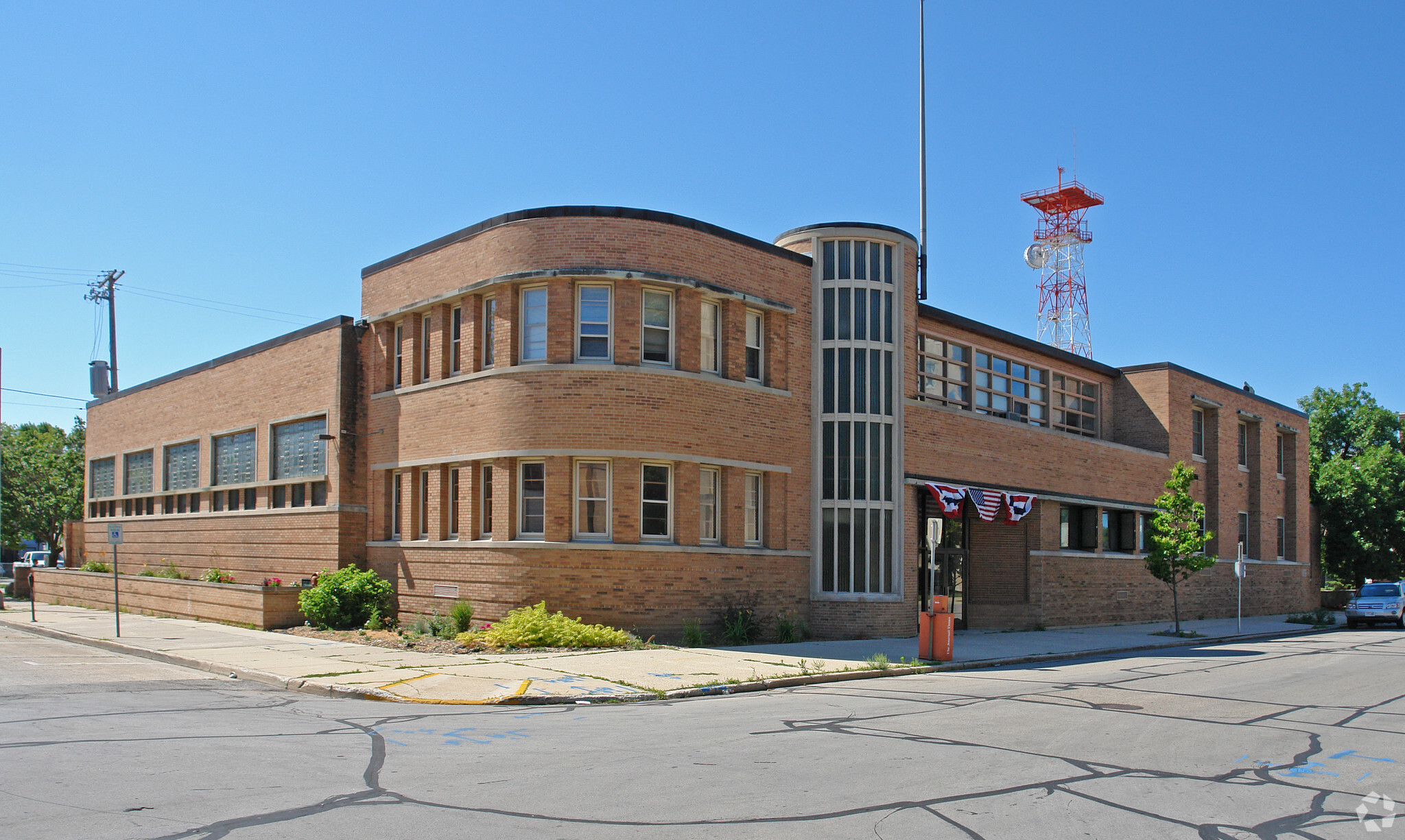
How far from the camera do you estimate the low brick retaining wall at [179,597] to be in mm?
22656

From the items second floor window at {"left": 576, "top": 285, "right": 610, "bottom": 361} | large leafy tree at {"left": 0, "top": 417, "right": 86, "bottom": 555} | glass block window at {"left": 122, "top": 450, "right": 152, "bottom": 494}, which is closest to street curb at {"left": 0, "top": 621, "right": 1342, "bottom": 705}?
second floor window at {"left": 576, "top": 285, "right": 610, "bottom": 361}

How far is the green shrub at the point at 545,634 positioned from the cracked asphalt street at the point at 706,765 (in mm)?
4776

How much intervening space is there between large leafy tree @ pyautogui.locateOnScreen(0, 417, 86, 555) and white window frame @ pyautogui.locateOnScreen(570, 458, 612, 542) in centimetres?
4251

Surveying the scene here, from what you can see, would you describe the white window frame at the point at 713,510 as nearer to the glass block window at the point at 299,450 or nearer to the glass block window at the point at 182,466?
the glass block window at the point at 299,450

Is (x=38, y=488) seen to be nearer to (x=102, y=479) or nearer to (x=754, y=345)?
(x=102, y=479)

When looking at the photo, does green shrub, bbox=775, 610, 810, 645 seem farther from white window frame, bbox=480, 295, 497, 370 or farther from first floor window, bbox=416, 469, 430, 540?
white window frame, bbox=480, 295, 497, 370

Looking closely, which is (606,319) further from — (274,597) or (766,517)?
(274,597)

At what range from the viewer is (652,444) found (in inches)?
792

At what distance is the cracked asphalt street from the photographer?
704 cm

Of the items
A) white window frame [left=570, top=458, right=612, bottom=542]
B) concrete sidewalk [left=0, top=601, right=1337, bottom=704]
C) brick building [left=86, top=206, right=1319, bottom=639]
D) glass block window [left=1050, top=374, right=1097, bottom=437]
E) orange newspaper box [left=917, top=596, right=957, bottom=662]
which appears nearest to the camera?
concrete sidewalk [left=0, top=601, right=1337, bottom=704]

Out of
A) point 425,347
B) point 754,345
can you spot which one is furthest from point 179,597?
point 754,345

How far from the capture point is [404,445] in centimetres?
2289

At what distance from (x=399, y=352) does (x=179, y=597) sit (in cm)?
892

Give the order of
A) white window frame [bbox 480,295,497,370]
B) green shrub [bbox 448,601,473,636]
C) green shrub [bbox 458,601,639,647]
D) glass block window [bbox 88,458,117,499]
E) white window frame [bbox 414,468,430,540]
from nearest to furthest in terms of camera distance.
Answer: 1. green shrub [bbox 458,601,639,647]
2. green shrub [bbox 448,601,473,636]
3. white window frame [bbox 480,295,497,370]
4. white window frame [bbox 414,468,430,540]
5. glass block window [bbox 88,458,117,499]
